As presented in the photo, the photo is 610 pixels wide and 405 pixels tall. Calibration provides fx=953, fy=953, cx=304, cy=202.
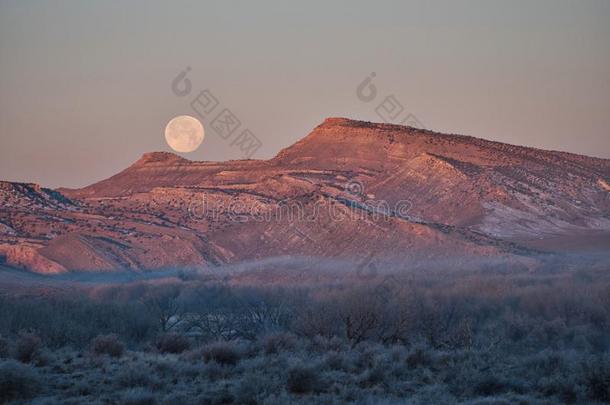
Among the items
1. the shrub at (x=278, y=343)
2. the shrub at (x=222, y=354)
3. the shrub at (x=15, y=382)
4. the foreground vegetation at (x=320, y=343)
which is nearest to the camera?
the shrub at (x=15, y=382)

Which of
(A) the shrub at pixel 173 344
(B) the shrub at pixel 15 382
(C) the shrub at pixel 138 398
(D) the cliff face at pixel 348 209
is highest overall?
(D) the cliff face at pixel 348 209

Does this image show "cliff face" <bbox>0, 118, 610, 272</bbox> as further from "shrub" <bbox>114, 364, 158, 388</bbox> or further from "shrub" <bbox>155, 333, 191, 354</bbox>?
"shrub" <bbox>114, 364, 158, 388</bbox>

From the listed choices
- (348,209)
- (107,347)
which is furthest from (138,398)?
(348,209)

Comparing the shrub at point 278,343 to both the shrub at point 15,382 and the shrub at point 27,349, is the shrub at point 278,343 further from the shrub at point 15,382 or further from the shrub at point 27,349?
the shrub at point 15,382

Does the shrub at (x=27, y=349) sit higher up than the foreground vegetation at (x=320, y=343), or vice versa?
the shrub at (x=27, y=349)

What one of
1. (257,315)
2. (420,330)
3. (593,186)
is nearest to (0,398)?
(420,330)

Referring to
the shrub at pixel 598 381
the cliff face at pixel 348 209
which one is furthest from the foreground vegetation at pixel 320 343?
the cliff face at pixel 348 209

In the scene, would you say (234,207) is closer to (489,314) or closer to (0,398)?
(489,314)

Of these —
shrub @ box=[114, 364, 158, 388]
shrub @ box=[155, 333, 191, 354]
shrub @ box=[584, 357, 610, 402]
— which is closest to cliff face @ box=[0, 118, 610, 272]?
shrub @ box=[155, 333, 191, 354]
